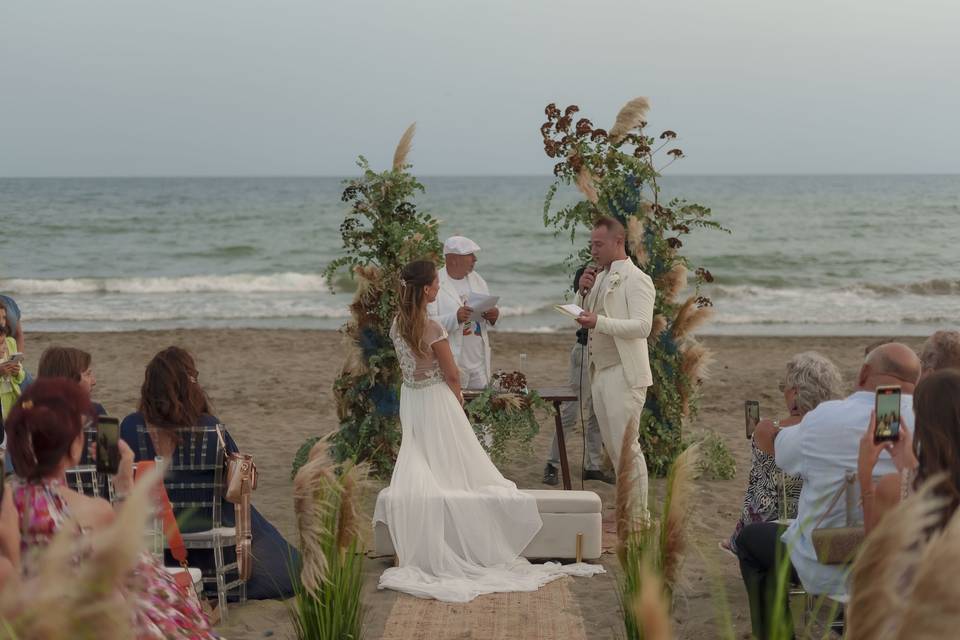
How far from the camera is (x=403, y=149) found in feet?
27.3

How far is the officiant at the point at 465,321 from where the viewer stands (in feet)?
26.6

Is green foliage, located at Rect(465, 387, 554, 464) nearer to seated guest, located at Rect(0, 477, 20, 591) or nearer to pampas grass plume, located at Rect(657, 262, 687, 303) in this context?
pampas grass plume, located at Rect(657, 262, 687, 303)

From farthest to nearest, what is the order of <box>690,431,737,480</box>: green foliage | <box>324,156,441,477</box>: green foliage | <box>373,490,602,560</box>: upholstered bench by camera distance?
<box>690,431,737,480</box>: green foliage < <box>324,156,441,477</box>: green foliage < <box>373,490,602,560</box>: upholstered bench

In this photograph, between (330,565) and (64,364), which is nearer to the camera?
(330,565)

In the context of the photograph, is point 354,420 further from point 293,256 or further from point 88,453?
point 293,256

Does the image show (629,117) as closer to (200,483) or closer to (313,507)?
(200,483)

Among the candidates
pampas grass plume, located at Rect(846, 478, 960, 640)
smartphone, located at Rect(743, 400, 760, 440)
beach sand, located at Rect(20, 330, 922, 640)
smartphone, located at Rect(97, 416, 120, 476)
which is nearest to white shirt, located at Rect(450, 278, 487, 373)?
beach sand, located at Rect(20, 330, 922, 640)

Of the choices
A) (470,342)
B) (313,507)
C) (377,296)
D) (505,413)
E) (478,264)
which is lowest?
(478,264)

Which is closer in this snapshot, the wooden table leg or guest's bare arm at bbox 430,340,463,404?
guest's bare arm at bbox 430,340,463,404

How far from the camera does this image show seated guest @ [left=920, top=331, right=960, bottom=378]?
5.10 metres

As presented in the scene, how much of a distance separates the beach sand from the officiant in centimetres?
104

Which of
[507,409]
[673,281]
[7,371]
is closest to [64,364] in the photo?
[7,371]

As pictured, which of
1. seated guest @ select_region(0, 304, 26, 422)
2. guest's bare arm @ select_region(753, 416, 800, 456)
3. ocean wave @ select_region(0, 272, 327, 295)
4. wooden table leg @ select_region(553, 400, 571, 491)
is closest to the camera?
guest's bare arm @ select_region(753, 416, 800, 456)

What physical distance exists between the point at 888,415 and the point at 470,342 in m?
4.78
